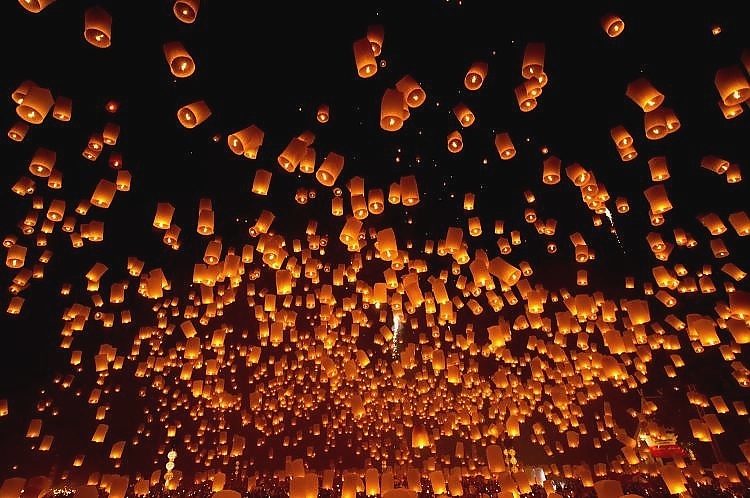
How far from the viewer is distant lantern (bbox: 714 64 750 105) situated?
121 inches

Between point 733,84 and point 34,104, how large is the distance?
198 inches

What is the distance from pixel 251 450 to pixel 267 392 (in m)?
2.65

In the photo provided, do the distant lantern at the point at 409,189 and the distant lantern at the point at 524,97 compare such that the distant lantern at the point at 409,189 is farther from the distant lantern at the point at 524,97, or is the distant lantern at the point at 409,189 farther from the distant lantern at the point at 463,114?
the distant lantern at the point at 524,97

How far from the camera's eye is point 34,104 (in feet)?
10.7

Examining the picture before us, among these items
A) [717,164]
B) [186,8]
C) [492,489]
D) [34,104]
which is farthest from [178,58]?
[492,489]

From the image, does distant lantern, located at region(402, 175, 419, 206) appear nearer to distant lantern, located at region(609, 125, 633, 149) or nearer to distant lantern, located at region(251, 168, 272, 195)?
distant lantern, located at region(251, 168, 272, 195)

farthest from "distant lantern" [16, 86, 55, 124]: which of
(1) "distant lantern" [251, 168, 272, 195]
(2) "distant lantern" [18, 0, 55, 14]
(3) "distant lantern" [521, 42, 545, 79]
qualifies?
(3) "distant lantern" [521, 42, 545, 79]

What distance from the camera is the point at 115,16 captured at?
4.76 meters

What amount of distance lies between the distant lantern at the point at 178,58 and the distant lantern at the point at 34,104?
1050mm

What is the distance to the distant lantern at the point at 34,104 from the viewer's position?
10.7 ft

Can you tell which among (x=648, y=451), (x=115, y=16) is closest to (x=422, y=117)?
(x=115, y=16)

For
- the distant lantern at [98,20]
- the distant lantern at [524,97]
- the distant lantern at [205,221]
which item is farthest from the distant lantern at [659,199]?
the distant lantern at [98,20]

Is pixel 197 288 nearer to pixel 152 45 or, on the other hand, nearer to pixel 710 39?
pixel 152 45

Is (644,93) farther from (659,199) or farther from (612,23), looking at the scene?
(659,199)
